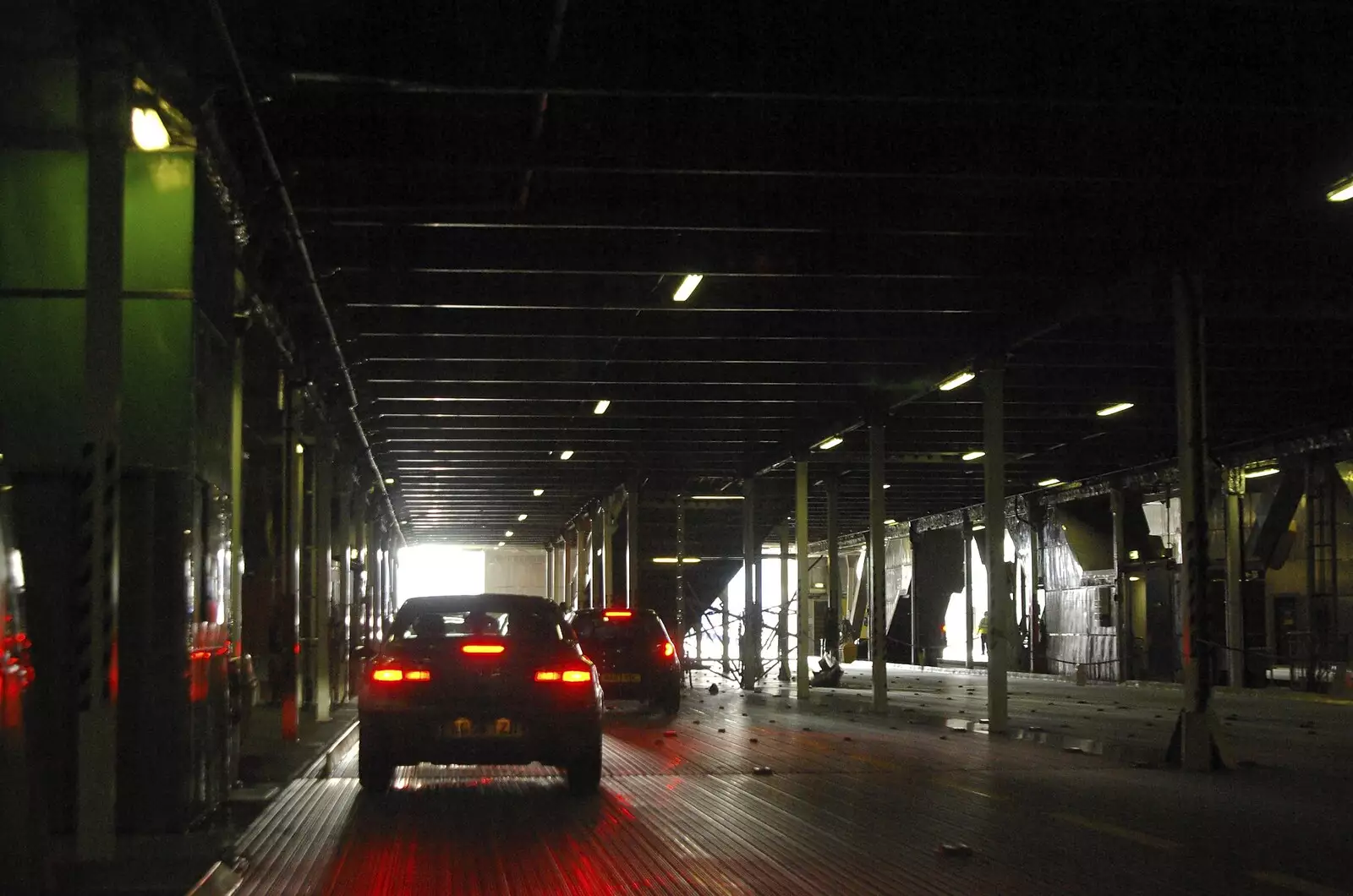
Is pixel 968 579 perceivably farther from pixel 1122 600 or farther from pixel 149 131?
pixel 149 131

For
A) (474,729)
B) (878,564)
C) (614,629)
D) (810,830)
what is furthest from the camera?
(878,564)

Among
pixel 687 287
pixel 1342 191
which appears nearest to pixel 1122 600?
pixel 687 287

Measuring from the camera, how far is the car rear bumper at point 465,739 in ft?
35.8

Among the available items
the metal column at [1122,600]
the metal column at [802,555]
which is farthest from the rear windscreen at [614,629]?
the metal column at [1122,600]

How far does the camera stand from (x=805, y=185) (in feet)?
43.0

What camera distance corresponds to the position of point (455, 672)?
36.1 ft

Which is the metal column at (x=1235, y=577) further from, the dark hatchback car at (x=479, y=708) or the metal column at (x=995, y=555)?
the dark hatchback car at (x=479, y=708)

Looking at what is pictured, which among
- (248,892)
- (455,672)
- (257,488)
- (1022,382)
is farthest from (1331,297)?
(257,488)

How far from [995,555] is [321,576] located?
9.45 meters

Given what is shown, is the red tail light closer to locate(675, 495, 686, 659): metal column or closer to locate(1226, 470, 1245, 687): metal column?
locate(1226, 470, 1245, 687): metal column

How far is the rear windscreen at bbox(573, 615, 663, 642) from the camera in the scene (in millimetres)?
23062

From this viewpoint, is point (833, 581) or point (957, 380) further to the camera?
point (833, 581)

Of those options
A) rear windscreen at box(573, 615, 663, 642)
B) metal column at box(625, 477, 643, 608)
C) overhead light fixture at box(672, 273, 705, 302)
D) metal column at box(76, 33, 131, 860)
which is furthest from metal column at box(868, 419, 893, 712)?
metal column at box(76, 33, 131, 860)

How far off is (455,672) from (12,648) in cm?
500
